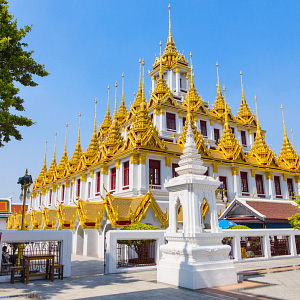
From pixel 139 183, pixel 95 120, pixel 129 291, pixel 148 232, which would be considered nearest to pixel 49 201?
pixel 95 120

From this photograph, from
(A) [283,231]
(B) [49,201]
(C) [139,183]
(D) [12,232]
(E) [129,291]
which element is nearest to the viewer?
(E) [129,291]

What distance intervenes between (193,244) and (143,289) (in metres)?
2.08

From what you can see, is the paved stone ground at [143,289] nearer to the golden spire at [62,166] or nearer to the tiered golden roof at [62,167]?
the tiered golden roof at [62,167]

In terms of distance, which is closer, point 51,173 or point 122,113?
point 122,113

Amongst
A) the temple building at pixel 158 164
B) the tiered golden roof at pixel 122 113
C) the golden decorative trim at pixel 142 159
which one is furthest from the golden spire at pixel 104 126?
the golden decorative trim at pixel 142 159

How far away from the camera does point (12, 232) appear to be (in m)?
11.7

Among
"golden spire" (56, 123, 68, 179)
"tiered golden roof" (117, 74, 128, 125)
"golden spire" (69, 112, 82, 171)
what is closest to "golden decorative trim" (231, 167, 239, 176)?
"tiered golden roof" (117, 74, 128, 125)

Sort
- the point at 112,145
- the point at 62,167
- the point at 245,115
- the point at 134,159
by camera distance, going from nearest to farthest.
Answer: the point at 134,159 → the point at 112,145 → the point at 245,115 → the point at 62,167

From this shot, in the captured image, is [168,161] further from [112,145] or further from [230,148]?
[230,148]

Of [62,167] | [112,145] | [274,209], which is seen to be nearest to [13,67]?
[112,145]

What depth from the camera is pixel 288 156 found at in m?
31.5

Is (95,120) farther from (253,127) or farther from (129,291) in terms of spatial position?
(129,291)

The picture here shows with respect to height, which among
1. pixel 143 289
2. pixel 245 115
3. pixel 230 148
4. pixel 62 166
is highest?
pixel 245 115

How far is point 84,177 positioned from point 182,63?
57.1 ft
